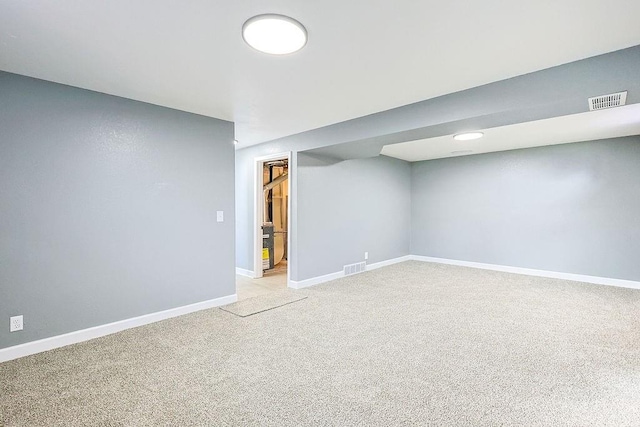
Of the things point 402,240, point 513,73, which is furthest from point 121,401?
point 402,240

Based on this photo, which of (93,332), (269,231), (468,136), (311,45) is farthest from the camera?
(269,231)

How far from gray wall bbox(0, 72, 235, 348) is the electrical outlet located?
4 centimetres

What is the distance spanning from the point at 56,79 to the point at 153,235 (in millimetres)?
1633

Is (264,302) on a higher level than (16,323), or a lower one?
lower

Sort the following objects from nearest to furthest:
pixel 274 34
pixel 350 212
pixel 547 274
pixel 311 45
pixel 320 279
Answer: pixel 274 34, pixel 311 45, pixel 320 279, pixel 547 274, pixel 350 212

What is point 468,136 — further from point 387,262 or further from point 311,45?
point 311,45

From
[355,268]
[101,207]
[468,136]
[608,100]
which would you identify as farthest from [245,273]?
[608,100]

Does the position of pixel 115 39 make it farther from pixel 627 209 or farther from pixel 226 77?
pixel 627 209

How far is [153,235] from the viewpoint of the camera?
333 cm

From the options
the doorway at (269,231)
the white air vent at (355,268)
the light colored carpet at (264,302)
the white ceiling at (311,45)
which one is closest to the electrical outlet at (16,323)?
the light colored carpet at (264,302)

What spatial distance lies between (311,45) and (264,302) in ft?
10.00

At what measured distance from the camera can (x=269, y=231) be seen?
5977 millimetres

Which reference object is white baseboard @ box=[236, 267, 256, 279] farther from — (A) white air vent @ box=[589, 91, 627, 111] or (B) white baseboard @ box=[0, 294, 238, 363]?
(A) white air vent @ box=[589, 91, 627, 111]

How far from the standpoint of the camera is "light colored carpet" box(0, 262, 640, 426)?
183cm
